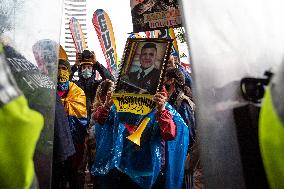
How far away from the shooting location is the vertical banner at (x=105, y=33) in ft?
27.3

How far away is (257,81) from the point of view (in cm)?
156

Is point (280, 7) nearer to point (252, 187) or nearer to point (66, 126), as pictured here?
point (252, 187)

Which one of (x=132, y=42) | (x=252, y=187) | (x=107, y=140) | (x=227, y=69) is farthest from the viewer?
(x=107, y=140)

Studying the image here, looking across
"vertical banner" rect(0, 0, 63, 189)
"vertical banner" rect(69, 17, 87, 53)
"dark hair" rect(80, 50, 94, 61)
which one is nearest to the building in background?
"vertical banner" rect(69, 17, 87, 53)

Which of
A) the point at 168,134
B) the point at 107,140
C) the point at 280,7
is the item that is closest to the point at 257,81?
the point at 280,7

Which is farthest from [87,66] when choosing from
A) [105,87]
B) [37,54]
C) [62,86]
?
[37,54]

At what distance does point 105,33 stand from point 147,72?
20.4 ft

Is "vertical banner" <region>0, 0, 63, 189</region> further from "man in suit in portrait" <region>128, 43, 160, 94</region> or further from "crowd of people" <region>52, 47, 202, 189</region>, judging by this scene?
"crowd of people" <region>52, 47, 202, 189</region>

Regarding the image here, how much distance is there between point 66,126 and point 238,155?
177 cm

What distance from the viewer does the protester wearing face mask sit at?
234 inches

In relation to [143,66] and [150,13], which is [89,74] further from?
[143,66]

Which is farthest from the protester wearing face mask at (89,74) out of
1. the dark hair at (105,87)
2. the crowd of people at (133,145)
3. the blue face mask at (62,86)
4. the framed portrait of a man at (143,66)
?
the framed portrait of a man at (143,66)

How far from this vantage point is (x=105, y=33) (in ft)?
27.8

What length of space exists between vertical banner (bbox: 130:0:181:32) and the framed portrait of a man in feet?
1.41
